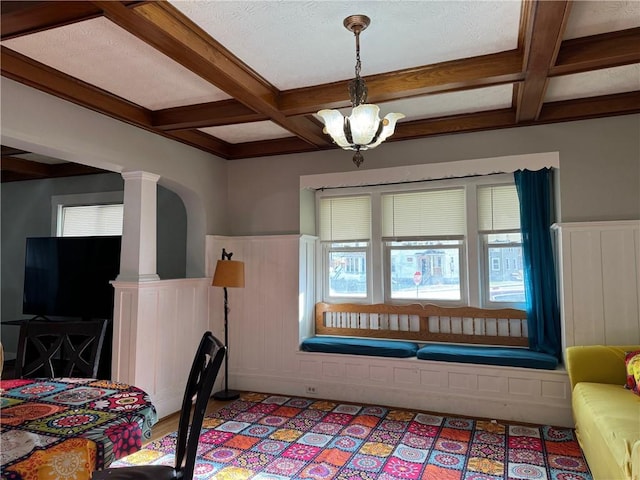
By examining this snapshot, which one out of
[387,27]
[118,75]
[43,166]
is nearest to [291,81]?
[387,27]

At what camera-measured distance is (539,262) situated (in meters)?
3.92

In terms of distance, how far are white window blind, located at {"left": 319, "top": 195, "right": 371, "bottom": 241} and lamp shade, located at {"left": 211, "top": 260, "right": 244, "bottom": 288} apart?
1203 millimetres

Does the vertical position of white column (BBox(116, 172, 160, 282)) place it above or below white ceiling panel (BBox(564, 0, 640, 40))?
below

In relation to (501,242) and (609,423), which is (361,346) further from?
(609,423)

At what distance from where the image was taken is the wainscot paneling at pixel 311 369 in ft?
12.0

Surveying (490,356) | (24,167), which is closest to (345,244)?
(490,356)

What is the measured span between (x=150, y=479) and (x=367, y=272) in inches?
134

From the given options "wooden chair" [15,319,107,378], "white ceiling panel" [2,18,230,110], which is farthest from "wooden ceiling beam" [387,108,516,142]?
"wooden chair" [15,319,107,378]

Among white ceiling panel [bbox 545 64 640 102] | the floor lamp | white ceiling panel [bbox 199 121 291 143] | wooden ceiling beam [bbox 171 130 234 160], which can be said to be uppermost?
white ceiling panel [bbox 199 121 291 143]

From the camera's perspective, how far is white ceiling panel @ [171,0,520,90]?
85.3 inches

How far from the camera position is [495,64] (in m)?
2.71

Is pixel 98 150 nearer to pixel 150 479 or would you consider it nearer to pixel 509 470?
pixel 150 479

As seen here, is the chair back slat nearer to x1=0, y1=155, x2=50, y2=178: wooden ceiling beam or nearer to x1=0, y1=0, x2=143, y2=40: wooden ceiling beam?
x1=0, y1=0, x2=143, y2=40: wooden ceiling beam

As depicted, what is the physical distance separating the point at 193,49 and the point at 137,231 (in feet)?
6.11
